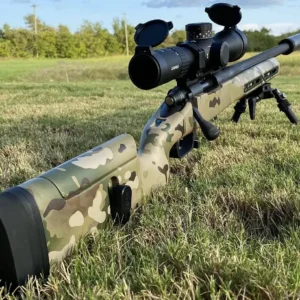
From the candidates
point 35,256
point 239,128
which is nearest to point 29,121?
point 239,128

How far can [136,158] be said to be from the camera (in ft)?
7.34

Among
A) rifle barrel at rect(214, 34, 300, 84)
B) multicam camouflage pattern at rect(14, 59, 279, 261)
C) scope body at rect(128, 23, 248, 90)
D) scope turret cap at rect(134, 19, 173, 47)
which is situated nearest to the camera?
multicam camouflage pattern at rect(14, 59, 279, 261)

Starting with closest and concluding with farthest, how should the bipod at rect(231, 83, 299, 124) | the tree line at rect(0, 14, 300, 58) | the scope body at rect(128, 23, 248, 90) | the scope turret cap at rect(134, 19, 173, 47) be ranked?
1. the scope body at rect(128, 23, 248, 90)
2. the scope turret cap at rect(134, 19, 173, 47)
3. the bipod at rect(231, 83, 299, 124)
4. the tree line at rect(0, 14, 300, 58)

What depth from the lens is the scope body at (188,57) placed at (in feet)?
8.18

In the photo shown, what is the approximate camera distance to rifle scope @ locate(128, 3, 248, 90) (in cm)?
251

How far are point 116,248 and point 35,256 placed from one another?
452 millimetres

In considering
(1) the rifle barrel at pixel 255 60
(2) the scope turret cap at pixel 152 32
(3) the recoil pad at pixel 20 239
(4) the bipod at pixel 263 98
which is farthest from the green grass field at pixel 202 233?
(2) the scope turret cap at pixel 152 32

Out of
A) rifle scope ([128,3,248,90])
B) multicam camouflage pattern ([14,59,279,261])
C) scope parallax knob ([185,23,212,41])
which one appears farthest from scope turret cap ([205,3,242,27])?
multicam camouflage pattern ([14,59,279,261])

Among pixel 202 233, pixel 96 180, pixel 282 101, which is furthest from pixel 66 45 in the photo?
pixel 202 233

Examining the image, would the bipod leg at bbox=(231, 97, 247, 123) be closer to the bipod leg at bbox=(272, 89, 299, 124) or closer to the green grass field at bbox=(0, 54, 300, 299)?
the bipod leg at bbox=(272, 89, 299, 124)

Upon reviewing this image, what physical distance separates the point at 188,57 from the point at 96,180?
1.28 meters

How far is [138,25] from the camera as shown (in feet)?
9.57

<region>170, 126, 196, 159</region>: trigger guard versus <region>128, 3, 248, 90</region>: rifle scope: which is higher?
<region>128, 3, 248, 90</region>: rifle scope

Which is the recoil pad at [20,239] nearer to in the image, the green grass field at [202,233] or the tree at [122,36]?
the green grass field at [202,233]
